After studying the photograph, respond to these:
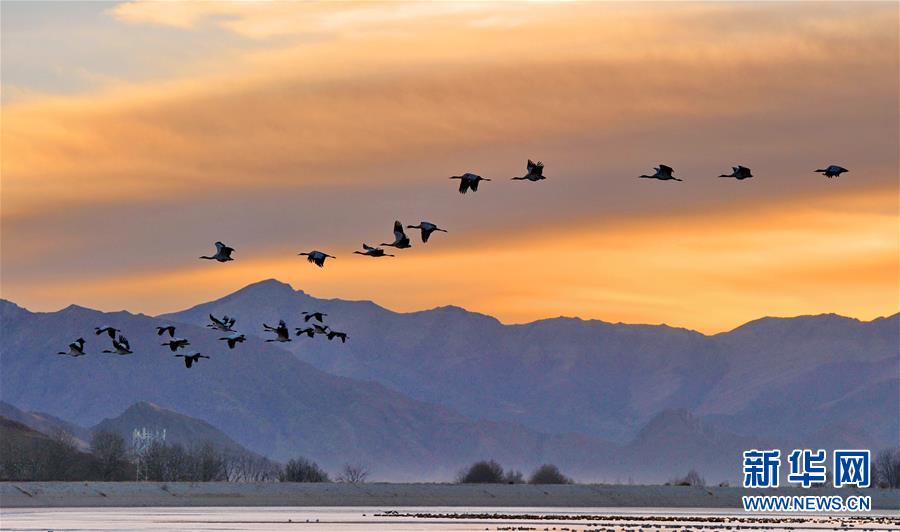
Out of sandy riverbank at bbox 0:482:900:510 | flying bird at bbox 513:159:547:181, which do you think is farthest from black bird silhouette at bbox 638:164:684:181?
sandy riverbank at bbox 0:482:900:510

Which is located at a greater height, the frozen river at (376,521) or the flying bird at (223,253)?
the flying bird at (223,253)

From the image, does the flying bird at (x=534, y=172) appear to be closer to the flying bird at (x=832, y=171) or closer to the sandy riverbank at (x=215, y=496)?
the flying bird at (x=832, y=171)

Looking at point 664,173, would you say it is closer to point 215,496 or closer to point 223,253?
point 223,253

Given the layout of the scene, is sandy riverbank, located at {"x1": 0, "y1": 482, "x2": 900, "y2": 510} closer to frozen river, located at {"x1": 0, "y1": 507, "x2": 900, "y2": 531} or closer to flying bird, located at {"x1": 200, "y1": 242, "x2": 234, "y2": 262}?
frozen river, located at {"x1": 0, "y1": 507, "x2": 900, "y2": 531}

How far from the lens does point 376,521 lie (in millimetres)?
128875

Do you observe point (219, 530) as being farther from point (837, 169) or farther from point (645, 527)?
point (837, 169)

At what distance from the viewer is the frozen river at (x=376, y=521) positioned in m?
117

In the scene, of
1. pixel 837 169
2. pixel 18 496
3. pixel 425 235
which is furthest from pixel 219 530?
pixel 18 496

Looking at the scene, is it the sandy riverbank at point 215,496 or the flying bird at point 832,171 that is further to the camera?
the sandy riverbank at point 215,496

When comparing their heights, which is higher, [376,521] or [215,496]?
[215,496]

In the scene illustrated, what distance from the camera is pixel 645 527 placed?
12125 centimetres

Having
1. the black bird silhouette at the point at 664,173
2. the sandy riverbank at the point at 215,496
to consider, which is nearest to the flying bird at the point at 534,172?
the black bird silhouette at the point at 664,173

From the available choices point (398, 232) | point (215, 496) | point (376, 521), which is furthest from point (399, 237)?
point (215, 496)

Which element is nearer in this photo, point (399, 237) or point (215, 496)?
point (399, 237)
